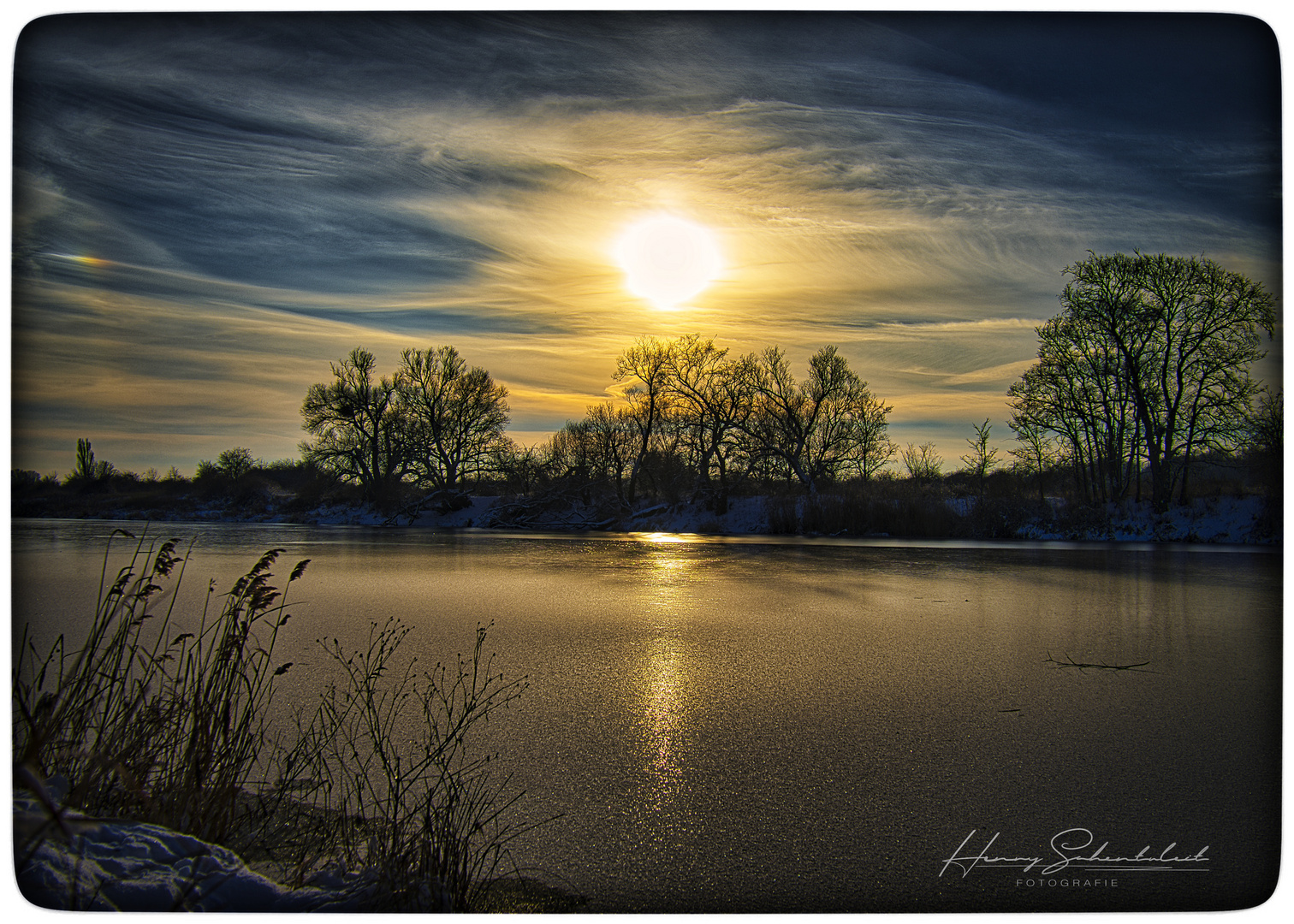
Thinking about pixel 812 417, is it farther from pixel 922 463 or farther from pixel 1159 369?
pixel 1159 369

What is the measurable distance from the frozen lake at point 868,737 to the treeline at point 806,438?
936 mm

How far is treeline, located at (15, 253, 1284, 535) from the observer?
13.2ft

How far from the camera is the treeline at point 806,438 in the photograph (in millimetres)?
4023

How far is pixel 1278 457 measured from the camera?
8.08 ft

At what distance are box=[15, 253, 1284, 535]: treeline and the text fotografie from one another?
4.37 feet

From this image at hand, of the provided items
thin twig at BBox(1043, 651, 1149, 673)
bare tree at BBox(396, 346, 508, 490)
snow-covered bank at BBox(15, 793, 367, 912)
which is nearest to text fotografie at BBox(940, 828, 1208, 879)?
snow-covered bank at BBox(15, 793, 367, 912)

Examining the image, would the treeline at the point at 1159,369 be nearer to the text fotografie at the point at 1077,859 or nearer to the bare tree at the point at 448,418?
the text fotografie at the point at 1077,859

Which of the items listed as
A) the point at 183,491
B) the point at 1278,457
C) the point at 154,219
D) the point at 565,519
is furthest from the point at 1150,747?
the point at 565,519

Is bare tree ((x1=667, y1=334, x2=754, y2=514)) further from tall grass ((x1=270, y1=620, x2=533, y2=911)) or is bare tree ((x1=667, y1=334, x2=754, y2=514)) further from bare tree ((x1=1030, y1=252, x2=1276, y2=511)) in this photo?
tall grass ((x1=270, y1=620, x2=533, y2=911))

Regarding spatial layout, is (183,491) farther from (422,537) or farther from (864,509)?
(864,509)

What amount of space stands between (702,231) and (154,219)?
2268 millimetres
